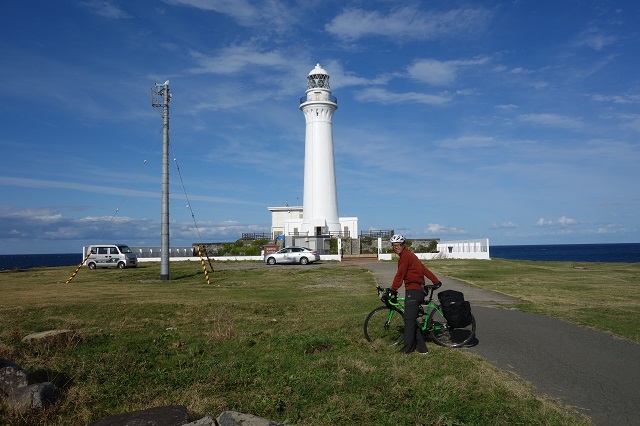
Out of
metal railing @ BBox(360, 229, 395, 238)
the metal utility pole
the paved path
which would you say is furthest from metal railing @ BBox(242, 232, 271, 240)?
the paved path

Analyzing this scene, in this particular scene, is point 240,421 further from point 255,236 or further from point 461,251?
point 255,236

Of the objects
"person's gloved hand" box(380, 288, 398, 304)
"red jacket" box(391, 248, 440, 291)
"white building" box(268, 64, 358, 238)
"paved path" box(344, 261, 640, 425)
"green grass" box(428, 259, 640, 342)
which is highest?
"white building" box(268, 64, 358, 238)

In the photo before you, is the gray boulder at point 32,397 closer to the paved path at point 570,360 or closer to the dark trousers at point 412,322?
the dark trousers at point 412,322

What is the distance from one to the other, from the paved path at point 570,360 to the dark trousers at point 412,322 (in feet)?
3.26

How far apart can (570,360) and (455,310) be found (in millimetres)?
1863

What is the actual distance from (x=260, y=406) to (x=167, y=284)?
18390 millimetres

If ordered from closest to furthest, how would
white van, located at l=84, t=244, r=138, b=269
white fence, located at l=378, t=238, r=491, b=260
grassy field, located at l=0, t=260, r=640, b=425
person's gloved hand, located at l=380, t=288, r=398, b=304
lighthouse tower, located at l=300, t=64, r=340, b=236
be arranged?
grassy field, located at l=0, t=260, r=640, b=425, person's gloved hand, located at l=380, t=288, r=398, b=304, white van, located at l=84, t=244, r=138, b=269, white fence, located at l=378, t=238, r=491, b=260, lighthouse tower, located at l=300, t=64, r=340, b=236

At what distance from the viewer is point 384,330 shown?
10.3 metres

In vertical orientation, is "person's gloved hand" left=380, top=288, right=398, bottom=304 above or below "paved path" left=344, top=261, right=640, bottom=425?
above

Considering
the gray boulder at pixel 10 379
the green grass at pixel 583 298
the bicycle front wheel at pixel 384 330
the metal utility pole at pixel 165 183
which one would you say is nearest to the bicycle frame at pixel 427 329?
the bicycle front wheel at pixel 384 330

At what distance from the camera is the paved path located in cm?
637

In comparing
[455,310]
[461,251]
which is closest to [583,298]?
[455,310]

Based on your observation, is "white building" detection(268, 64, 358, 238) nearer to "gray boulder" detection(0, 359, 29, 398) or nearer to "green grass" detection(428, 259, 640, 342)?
"green grass" detection(428, 259, 640, 342)

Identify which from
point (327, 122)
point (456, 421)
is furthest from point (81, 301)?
point (327, 122)
